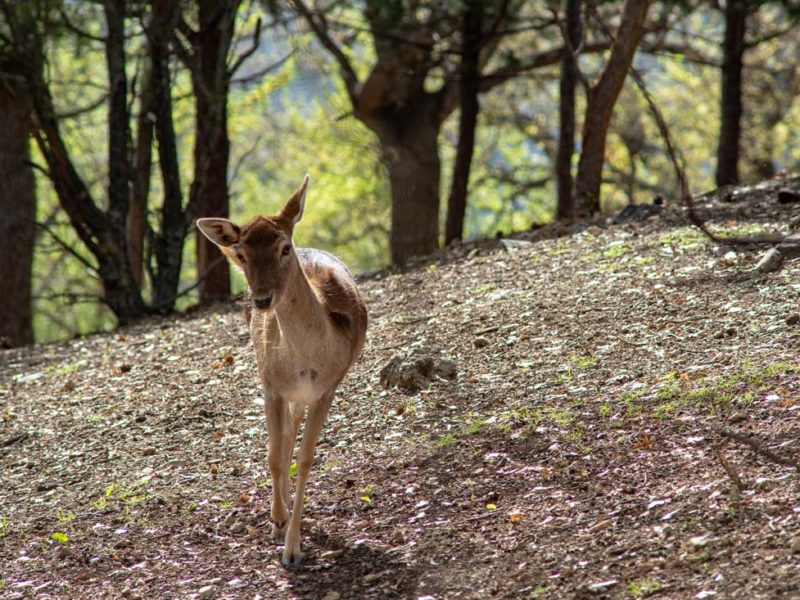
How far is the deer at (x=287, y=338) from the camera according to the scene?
5949 mm

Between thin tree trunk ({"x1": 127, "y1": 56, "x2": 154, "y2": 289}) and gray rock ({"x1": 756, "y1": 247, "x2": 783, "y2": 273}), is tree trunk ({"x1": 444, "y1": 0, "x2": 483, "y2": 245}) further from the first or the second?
gray rock ({"x1": 756, "y1": 247, "x2": 783, "y2": 273})

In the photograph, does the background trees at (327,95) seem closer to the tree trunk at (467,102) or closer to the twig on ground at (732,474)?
the tree trunk at (467,102)

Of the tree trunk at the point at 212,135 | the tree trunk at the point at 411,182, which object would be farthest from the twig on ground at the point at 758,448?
the tree trunk at the point at 411,182

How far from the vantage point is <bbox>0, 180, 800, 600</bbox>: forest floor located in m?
5.49

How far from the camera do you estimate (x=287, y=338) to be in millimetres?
6191

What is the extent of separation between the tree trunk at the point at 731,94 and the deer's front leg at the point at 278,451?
10.3 metres

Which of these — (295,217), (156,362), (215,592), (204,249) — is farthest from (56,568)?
(204,249)

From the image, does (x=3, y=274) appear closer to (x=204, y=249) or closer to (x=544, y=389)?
(x=204, y=249)

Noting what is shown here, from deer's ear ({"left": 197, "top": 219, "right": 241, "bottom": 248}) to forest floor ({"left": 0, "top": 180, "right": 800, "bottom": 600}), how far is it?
1701 mm

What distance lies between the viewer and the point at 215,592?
19.2ft

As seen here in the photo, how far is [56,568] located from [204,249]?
10129 mm

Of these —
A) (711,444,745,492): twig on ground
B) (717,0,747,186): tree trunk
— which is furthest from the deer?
(717,0,747,186): tree trunk

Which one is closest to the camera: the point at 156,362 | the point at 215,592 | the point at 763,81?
the point at 215,592

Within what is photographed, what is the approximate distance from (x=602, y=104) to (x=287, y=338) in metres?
7.89
